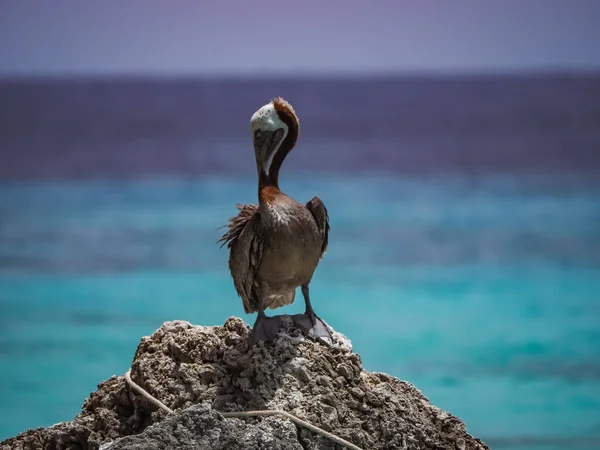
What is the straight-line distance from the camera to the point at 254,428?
3213 millimetres

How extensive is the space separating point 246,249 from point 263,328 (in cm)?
29

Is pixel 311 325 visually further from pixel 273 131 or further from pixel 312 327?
pixel 273 131

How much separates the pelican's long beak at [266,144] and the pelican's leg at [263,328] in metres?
0.52

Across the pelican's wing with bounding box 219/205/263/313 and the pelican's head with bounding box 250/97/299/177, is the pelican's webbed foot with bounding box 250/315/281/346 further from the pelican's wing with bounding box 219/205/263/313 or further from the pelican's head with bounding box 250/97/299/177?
the pelican's head with bounding box 250/97/299/177

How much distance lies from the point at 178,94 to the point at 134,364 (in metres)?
10.2

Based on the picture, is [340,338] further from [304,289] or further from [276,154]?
[276,154]

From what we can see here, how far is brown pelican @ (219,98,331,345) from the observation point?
140 inches

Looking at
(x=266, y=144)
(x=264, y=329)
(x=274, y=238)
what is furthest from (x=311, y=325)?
(x=266, y=144)

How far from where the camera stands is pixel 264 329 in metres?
3.59

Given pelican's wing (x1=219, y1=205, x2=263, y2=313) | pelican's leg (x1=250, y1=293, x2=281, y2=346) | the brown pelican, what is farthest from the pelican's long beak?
pelican's leg (x1=250, y1=293, x2=281, y2=346)

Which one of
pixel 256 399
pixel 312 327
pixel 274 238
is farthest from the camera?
pixel 312 327

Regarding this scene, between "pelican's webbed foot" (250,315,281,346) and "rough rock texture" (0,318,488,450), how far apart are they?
3cm

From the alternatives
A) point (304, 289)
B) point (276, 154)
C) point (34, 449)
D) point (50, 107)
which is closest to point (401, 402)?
point (304, 289)

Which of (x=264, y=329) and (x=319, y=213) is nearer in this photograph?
(x=264, y=329)
